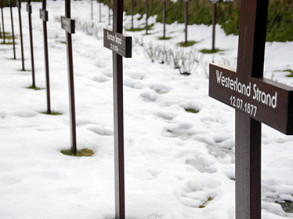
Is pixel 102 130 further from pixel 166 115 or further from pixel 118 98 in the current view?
pixel 118 98

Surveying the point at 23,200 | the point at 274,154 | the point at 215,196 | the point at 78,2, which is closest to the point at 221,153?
the point at 274,154

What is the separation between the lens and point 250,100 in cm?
142

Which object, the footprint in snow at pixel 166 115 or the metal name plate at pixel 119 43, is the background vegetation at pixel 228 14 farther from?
the metal name plate at pixel 119 43

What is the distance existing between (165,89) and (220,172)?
10.5 feet

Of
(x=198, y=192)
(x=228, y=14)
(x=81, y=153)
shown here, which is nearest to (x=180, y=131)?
(x=81, y=153)

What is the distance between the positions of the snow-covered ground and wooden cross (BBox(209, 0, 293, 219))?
1.16 metres

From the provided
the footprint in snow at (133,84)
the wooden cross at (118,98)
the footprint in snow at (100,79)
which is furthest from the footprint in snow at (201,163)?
the footprint in snow at (100,79)

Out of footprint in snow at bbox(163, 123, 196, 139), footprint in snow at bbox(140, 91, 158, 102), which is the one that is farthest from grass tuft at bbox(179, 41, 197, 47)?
footprint in snow at bbox(163, 123, 196, 139)

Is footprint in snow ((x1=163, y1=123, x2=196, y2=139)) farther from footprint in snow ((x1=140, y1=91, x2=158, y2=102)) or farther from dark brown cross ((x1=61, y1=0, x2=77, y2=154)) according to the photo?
footprint in snow ((x1=140, y1=91, x2=158, y2=102))

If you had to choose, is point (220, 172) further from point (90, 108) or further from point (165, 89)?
point (165, 89)

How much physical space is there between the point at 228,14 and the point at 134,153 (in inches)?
327

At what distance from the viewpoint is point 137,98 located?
19.0 feet

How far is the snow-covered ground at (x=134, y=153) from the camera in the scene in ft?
8.77

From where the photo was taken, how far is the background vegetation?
8.84 metres
